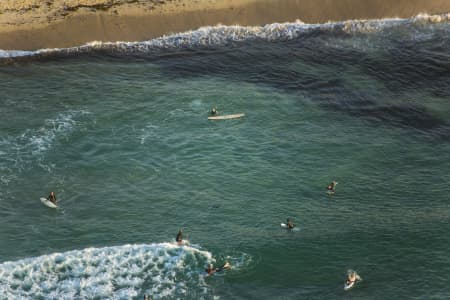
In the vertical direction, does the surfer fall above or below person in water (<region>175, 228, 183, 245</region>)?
above

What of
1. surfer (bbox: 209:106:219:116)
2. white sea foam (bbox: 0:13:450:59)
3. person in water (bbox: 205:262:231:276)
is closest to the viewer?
person in water (bbox: 205:262:231:276)

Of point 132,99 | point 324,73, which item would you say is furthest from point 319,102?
point 132,99

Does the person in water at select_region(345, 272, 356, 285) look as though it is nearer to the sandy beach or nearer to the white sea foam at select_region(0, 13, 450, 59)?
the white sea foam at select_region(0, 13, 450, 59)

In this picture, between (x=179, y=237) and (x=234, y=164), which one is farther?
(x=234, y=164)

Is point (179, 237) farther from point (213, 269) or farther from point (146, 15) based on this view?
point (146, 15)

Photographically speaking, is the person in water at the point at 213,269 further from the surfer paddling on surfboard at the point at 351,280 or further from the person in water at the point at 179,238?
the surfer paddling on surfboard at the point at 351,280

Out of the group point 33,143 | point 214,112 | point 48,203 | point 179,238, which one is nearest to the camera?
point 179,238

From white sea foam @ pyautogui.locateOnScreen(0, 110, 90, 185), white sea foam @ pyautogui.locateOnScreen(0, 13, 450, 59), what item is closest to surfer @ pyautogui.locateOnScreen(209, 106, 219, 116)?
white sea foam @ pyautogui.locateOnScreen(0, 110, 90, 185)

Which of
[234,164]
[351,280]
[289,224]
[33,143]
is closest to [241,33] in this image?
[234,164]
